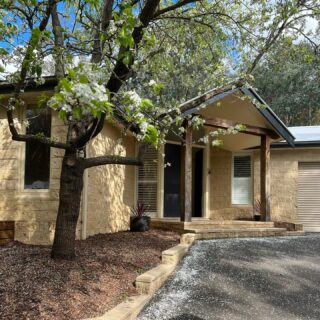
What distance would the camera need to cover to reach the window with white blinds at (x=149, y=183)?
457 inches

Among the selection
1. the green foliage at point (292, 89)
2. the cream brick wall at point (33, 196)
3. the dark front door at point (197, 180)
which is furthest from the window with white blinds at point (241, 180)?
the green foliage at point (292, 89)

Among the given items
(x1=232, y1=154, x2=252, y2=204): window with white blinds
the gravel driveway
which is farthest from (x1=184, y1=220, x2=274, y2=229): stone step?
(x1=232, y1=154, x2=252, y2=204): window with white blinds

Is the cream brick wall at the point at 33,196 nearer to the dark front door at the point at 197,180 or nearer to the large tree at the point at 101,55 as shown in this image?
the large tree at the point at 101,55

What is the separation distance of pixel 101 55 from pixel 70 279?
3032mm

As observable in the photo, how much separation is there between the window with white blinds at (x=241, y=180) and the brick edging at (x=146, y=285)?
6.53 meters

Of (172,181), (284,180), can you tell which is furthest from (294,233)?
(172,181)

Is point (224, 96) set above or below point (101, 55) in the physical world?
above

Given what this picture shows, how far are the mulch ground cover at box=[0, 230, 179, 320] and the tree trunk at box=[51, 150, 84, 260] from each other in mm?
196

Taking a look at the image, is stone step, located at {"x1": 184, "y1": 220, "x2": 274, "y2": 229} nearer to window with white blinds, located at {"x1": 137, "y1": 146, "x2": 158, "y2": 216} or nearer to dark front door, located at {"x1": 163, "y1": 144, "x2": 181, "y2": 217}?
dark front door, located at {"x1": 163, "y1": 144, "x2": 181, "y2": 217}

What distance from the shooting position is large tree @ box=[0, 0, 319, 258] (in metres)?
3.26

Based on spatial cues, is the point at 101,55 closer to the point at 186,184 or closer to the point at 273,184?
the point at 186,184

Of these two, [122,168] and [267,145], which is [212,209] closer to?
[267,145]

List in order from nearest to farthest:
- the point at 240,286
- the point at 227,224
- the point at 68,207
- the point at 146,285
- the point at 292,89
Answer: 1. the point at 146,285
2. the point at 68,207
3. the point at 240,286
4. the point at 227,224
5. the point at 292,89

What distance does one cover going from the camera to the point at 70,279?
5160 mm
